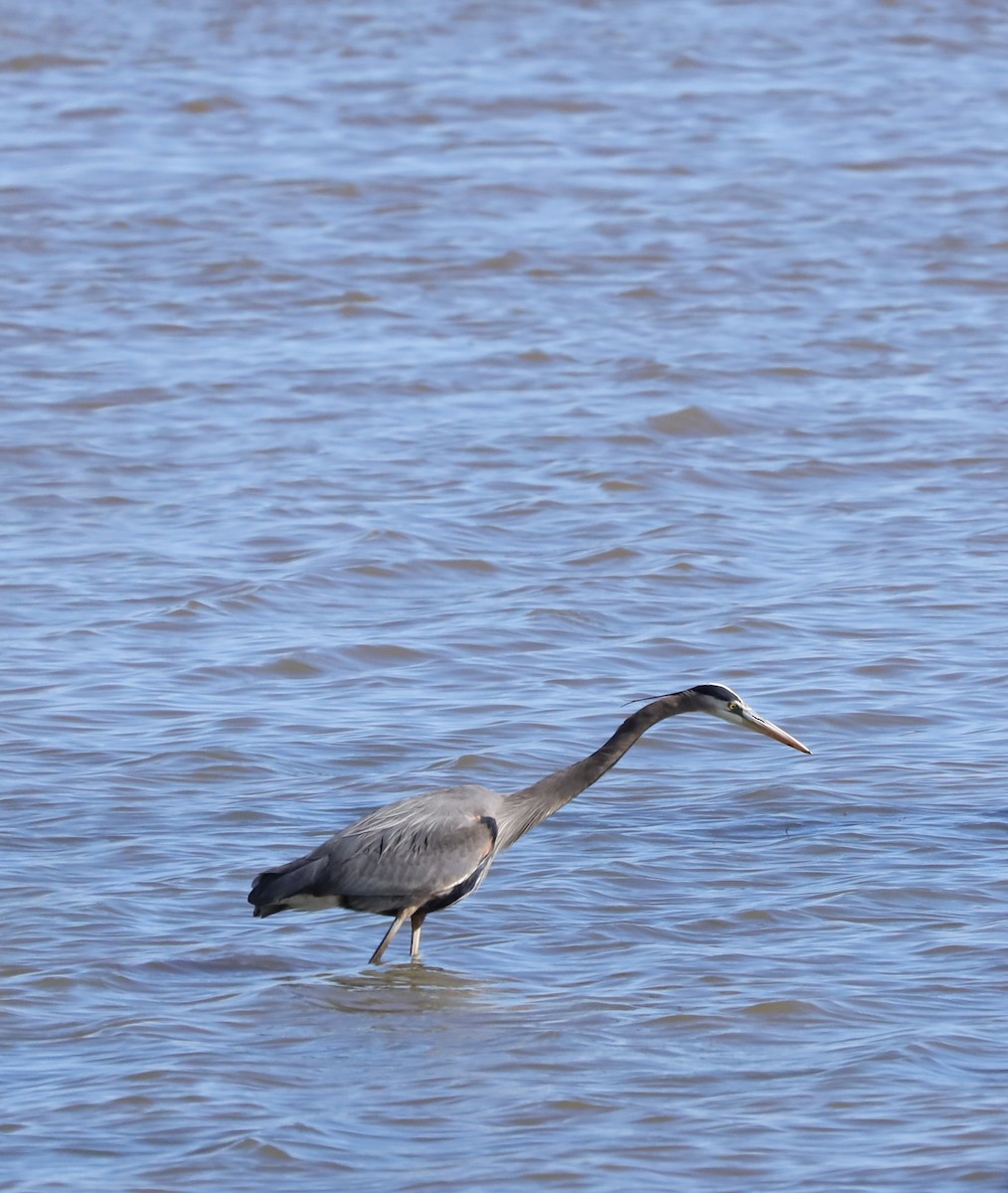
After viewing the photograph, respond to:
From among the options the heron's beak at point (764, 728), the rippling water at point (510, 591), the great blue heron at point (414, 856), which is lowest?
the rippling water at point (510, 591)

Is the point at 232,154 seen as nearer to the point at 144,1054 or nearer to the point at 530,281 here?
the point at 530,281

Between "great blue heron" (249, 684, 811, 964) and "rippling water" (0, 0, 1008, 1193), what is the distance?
0.23 m

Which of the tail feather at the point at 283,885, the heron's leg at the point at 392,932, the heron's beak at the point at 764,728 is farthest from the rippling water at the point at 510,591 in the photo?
the heron's beak at the point at 764,728

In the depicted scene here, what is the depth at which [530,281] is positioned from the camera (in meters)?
17.8

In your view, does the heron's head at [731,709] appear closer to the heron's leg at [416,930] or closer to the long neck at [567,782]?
the long neck at [567,782]

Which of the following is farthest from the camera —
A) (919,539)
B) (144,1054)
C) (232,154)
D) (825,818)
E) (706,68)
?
(706,68)

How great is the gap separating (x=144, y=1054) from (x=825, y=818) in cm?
316

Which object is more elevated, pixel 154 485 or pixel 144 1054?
pixel 144 1054

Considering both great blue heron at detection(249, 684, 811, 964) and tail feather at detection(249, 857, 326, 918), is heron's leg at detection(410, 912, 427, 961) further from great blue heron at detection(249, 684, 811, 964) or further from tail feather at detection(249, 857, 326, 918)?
tail feather at detection(249, 857, 326, 918)

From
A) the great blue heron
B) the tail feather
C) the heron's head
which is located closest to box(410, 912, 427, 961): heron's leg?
the great blue heron

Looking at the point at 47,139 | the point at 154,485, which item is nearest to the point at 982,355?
the point at 154,485

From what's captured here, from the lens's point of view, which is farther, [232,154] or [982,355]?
[232,154]

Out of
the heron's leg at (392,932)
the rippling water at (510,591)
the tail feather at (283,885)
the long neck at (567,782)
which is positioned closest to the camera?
the rippling water at (510,591)

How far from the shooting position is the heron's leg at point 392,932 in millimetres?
7621
